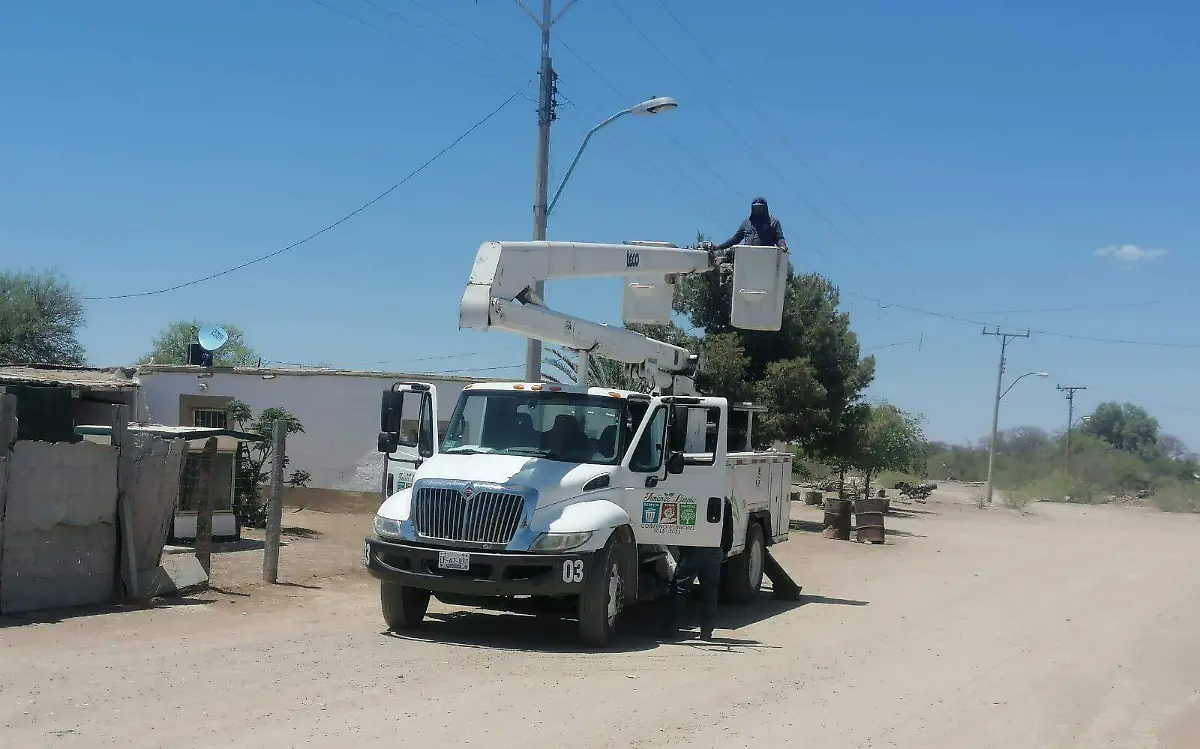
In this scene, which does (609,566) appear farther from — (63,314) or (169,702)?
(63,314)

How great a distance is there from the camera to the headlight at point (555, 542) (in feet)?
33.6

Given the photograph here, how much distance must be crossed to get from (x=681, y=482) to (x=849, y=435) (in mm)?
21497

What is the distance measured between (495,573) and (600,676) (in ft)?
5.37

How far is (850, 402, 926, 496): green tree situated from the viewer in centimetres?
3806

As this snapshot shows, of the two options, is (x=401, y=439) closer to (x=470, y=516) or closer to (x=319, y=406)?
(x=470, y=516)

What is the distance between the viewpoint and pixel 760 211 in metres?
13.9

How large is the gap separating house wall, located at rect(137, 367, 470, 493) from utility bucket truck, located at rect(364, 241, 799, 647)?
13922mm

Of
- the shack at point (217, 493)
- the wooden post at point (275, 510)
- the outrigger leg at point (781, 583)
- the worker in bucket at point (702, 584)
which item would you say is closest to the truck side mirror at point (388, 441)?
the wooden post at point (275, 510)

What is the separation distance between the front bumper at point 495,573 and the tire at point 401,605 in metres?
0.37

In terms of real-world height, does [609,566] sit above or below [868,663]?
above

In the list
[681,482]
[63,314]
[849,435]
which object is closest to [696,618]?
[681,482]

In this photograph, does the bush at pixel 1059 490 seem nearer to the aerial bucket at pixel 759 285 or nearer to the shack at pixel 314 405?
the shack at pixel 314 405

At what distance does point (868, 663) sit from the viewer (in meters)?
10.2

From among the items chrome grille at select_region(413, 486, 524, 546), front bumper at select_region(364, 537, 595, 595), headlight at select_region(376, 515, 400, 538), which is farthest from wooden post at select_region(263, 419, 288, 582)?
chrome grille at select_region(413, 486, 524, 546)
